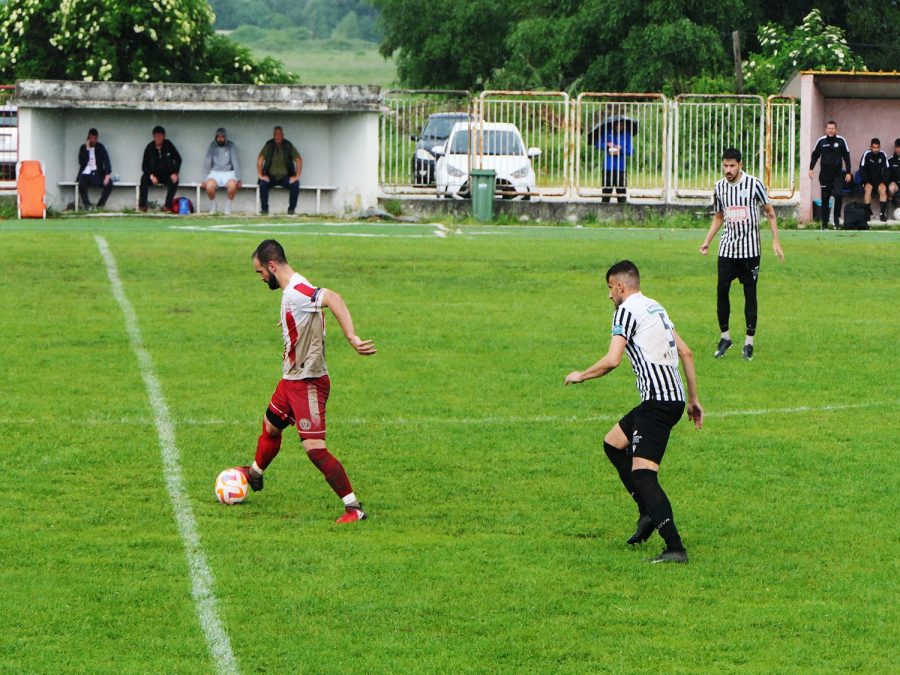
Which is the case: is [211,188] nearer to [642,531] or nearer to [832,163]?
[832,163]

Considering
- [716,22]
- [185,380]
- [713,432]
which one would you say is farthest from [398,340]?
[716,22]

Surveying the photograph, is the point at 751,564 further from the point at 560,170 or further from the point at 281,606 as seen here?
the point at 560,170

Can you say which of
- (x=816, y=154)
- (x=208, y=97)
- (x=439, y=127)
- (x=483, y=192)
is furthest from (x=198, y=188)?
Answer: (x=816, y=154)

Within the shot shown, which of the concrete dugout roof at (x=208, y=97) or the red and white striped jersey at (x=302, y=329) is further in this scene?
the concrete dugout roof at (x=208, y=97)

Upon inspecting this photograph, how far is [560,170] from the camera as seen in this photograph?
31938 mm

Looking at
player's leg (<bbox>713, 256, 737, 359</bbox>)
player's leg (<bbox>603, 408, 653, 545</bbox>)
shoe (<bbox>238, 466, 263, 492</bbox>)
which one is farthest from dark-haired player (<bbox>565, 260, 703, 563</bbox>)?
player's leg (<bbox>713, 256, 737, 359</bbox>)

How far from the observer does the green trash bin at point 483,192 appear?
30.6 meters

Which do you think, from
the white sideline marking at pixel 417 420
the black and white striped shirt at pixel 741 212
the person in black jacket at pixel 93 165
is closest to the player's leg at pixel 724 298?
the black and white striped shirt at pixel 741 212

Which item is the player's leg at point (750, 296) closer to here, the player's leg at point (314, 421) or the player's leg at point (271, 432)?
the player's leg at point (271, 432)

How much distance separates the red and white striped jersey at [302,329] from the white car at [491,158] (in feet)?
73.0

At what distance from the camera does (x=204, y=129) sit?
32.6 m

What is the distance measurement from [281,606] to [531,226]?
74.8 ft

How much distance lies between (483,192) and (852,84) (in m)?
7.93

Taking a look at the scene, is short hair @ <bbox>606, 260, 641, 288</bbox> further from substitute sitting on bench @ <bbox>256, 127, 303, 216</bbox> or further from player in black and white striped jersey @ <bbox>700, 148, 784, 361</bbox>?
substitute sitting on bench @ <bbox>256, 127, 303, 216</bbox>
